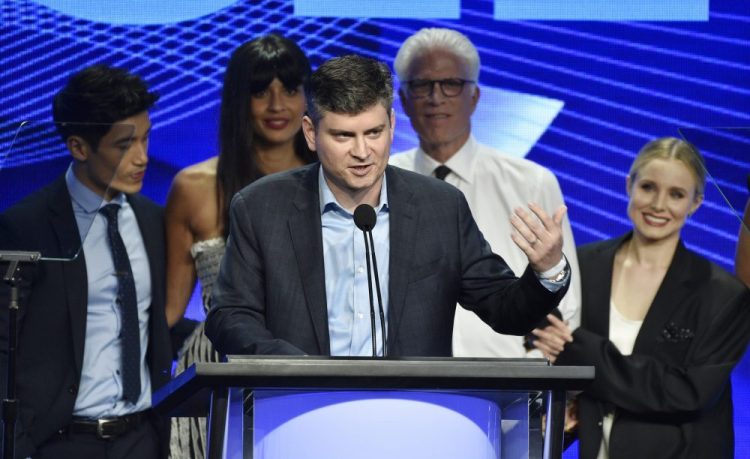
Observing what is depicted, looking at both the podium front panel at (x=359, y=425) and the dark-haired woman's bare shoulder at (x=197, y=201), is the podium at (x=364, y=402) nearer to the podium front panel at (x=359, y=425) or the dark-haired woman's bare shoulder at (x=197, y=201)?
the podium front panel at (x=359, y=425)

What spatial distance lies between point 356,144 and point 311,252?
31 cm

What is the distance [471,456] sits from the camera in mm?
2357

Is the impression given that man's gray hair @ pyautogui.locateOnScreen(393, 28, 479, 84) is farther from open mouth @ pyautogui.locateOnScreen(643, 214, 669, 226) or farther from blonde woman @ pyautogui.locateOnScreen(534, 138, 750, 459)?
open mouth @ pyautogui.locateOnScreen(643, 214, 669, 226)

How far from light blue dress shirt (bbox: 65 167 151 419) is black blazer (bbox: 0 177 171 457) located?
0.05m

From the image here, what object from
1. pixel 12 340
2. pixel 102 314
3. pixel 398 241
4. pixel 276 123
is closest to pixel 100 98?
pixel 276 123

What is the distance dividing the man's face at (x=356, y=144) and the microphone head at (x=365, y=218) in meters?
0.34

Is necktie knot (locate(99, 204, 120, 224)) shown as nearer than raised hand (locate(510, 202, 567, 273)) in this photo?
No

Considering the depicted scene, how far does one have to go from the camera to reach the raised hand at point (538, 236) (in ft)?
9.25

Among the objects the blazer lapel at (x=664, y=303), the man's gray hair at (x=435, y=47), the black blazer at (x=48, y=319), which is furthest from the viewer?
the man's gray hair at (x=435, y=47)

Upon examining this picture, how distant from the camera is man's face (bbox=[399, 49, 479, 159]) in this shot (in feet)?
15.0

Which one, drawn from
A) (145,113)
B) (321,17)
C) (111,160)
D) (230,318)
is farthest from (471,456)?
(321,17)

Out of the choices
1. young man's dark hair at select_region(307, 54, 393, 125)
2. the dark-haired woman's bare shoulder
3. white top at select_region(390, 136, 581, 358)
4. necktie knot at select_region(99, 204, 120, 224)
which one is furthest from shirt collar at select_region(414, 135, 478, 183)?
young man's dark hair at select_region(307, 54, 393, 125)

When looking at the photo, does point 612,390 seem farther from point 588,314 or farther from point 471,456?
point 471,456

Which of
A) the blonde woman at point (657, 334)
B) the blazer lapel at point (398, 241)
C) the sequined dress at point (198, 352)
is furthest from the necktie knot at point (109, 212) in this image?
the blonde woman at point (657, 334)
